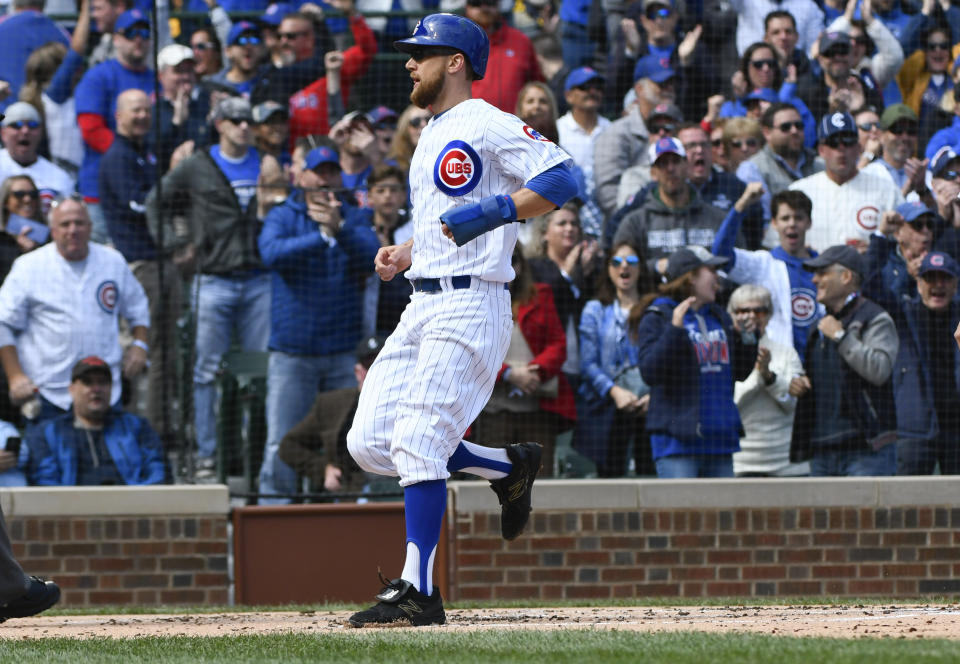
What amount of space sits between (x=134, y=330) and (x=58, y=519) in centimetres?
129

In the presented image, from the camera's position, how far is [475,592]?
8.22 m

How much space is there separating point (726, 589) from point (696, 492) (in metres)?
0.56

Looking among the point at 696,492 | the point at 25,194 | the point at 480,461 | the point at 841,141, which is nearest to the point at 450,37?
the point at 480,461

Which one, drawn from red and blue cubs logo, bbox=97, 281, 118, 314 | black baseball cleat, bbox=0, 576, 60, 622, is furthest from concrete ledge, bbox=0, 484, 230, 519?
black baseball cleat, bbox=0, 576, 60, 622

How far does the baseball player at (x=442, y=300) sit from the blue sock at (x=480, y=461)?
0.53ft

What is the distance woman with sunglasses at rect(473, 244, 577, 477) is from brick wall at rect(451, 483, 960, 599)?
525 mm

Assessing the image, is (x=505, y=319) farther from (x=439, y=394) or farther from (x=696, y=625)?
(x=696, y=625)

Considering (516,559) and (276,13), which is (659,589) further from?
A: (276,13)

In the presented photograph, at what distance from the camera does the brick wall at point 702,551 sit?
8242 mm

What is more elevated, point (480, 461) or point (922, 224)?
point (922, 224)

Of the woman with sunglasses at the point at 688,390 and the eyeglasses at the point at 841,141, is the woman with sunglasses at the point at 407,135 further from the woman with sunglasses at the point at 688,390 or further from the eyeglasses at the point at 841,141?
the eyeglasses at the point at 841,141

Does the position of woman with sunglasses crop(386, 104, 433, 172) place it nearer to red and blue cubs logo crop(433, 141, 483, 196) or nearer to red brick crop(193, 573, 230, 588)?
red brick crop(193, 573, 230, 588)

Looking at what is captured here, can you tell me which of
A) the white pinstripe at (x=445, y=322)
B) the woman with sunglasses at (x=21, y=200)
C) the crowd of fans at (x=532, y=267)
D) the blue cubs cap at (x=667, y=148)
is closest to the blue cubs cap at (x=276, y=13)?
the crowd of fans at (x=532, y=267)

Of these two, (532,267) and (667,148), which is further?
(667,148)
